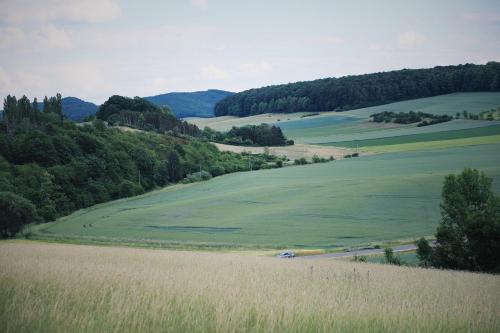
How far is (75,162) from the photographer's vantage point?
93.2 m

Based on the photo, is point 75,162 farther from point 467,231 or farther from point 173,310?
point 173,310

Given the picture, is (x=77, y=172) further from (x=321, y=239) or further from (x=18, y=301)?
(x=18, y=301)

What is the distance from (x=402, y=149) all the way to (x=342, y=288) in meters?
98.2

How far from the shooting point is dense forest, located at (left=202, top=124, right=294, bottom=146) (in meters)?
144

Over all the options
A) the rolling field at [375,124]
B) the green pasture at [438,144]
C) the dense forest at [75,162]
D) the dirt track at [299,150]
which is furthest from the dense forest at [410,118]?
the dense forest at [75,162]

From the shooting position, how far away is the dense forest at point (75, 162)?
7650cm

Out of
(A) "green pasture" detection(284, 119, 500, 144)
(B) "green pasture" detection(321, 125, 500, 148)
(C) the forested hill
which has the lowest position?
(B) "green pasture" detection(321, 125, 500, 148)

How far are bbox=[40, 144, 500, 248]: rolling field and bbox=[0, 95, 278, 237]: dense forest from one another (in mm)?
4425

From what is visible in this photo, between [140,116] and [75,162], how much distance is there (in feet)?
216

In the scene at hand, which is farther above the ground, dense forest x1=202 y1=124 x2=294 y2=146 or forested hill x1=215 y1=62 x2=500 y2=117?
forested hill x1=215 y1=62 x2=500 y2=117

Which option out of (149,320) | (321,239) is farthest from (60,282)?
(321,239)

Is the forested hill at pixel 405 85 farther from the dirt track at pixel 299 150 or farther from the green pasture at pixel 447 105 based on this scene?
the dirt track at pixel 299 150

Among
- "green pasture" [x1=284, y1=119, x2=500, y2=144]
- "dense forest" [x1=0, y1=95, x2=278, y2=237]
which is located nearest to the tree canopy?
"dense forest" [x1=0, y1=95, x2=278, y2=237]

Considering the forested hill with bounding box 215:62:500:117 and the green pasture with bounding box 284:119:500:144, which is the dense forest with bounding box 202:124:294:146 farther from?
the forested hill with bounding box 215:62:500:117
